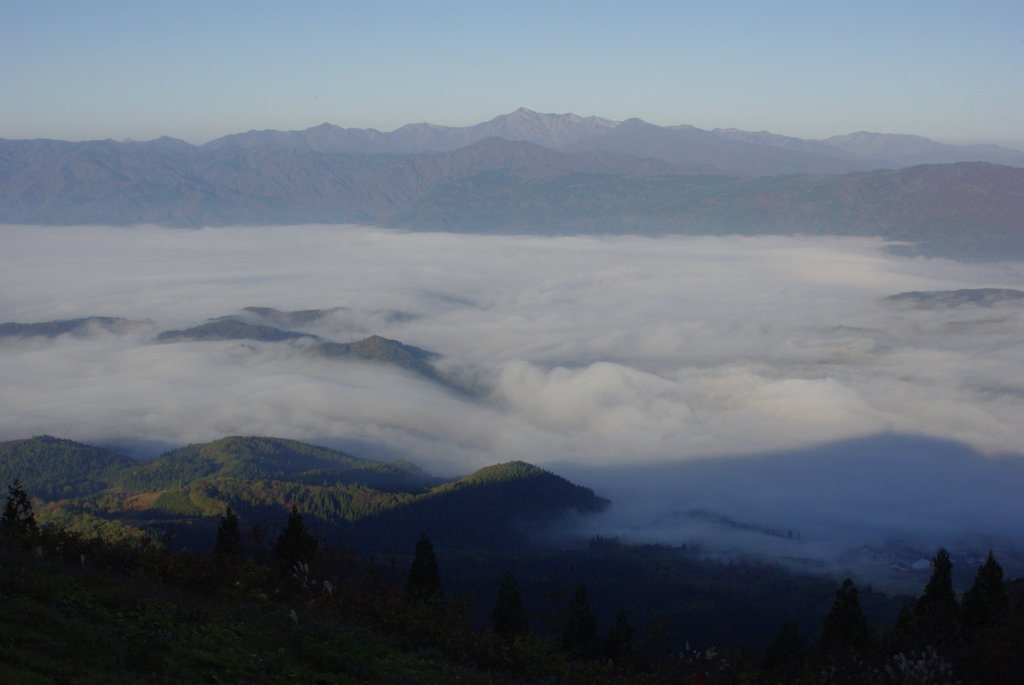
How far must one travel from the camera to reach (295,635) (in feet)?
69.6

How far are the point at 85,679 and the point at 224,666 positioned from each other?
402 centimetres

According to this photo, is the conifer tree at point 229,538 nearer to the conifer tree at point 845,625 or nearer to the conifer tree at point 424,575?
the conifer tree at point 424,575

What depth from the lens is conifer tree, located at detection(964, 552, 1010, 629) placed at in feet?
98.1

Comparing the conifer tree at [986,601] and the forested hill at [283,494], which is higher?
the conifer tree at [986,601]

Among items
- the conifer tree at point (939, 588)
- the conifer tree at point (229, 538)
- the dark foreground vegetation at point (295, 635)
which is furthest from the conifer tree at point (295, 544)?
the conifer tree at point (939, 588)

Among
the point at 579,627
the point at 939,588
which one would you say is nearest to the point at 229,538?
the point at 579,627

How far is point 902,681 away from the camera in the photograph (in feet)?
66.7

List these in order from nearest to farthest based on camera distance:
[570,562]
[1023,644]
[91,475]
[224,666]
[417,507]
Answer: [224,666] < [1023,644] < [570,562] < [417,507] < [91,475]

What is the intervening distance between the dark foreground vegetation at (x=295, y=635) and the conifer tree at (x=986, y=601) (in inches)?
4.1

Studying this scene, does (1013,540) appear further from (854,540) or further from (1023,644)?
(1023,644)

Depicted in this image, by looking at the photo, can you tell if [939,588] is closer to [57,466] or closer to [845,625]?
[845,625]

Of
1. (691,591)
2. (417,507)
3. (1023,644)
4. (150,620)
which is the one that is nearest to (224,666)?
(150,620)

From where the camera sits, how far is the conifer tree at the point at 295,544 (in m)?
34.8

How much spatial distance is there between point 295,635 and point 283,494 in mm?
112031
